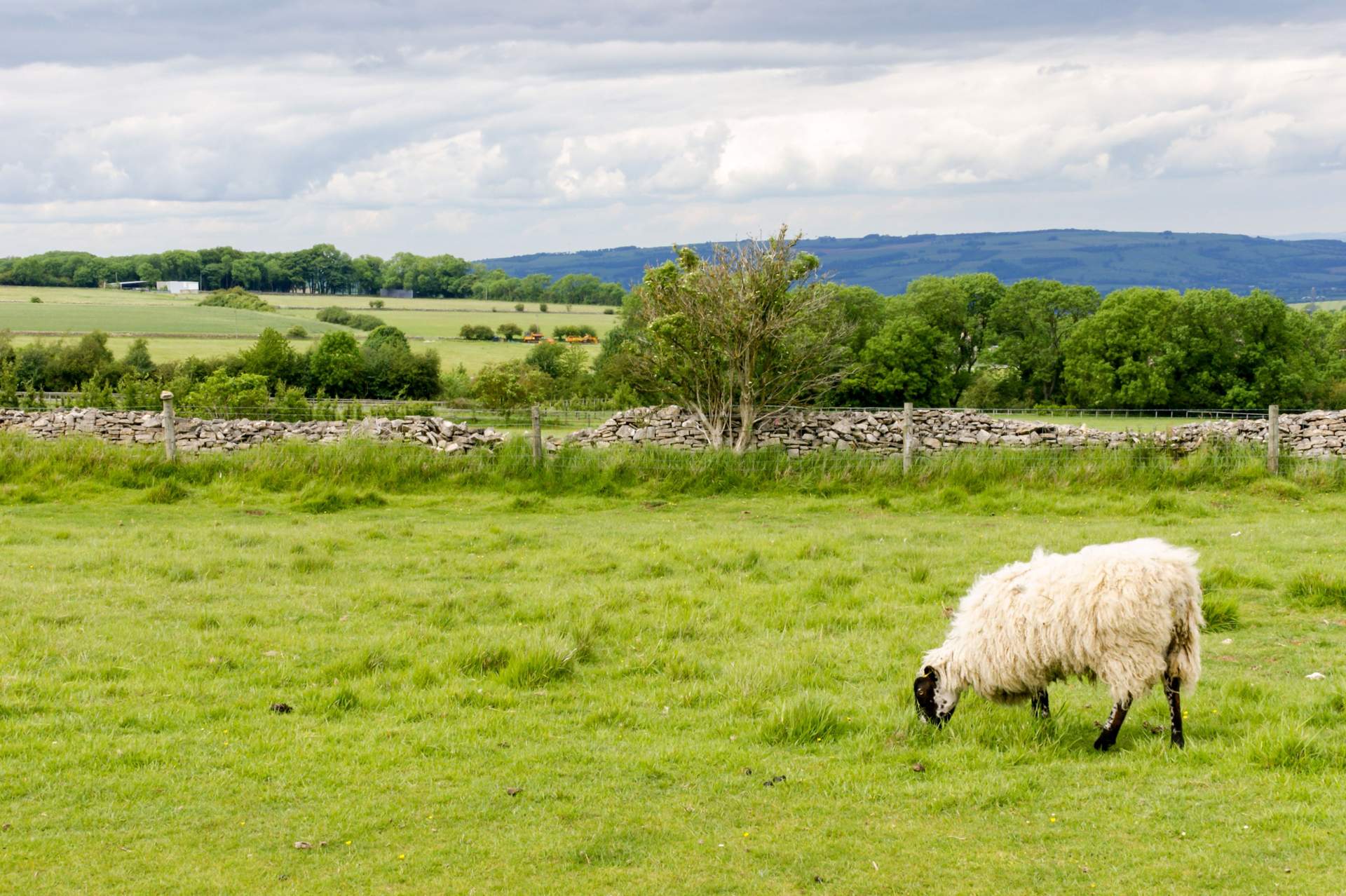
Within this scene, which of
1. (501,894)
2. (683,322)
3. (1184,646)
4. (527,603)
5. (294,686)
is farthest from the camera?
(683,322)

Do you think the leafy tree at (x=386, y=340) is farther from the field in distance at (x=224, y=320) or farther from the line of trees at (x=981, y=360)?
the field in distance at (x=224, y=320)

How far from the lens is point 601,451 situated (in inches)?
787

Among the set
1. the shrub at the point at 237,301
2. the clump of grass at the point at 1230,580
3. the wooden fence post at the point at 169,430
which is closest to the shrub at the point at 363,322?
the shrub at the point at 237,301

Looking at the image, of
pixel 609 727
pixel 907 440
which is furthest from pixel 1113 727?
pixel 907 440

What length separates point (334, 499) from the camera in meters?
17.6

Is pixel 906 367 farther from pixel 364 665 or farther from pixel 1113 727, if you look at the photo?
pixel 1113 727

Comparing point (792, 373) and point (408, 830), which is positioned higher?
point (792, 373)

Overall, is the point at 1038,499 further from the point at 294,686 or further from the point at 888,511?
the point at 294,686

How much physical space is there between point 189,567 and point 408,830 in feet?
24.2

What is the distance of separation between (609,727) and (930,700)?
88.5 inches

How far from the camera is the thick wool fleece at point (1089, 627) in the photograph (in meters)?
6.48

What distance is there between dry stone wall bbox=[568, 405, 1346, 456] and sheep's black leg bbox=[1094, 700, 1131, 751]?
13985 mm

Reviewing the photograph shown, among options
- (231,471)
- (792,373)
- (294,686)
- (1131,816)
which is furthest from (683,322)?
(1131,816)

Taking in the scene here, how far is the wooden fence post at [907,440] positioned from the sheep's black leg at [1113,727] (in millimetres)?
12819
